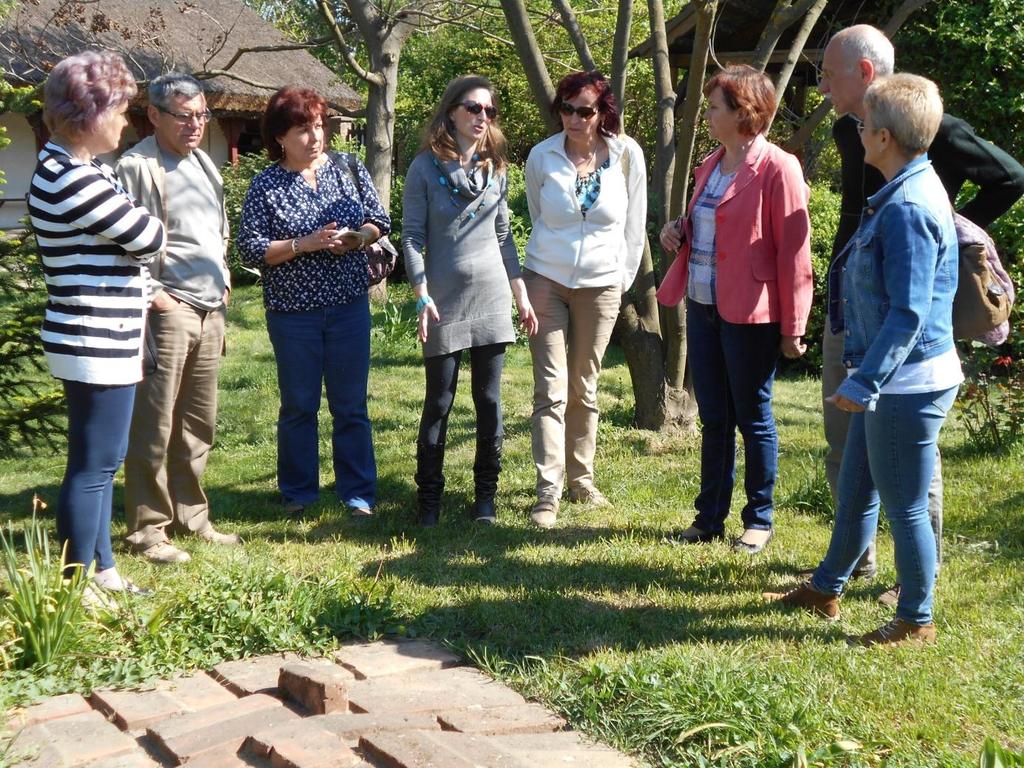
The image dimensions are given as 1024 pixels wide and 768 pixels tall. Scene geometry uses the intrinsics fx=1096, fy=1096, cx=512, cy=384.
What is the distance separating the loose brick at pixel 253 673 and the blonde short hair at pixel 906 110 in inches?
104

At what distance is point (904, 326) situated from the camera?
3.51 m

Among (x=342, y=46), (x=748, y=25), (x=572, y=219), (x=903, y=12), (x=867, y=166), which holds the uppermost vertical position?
(x=748, y=25)

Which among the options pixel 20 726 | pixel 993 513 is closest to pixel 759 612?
pixel 993 513

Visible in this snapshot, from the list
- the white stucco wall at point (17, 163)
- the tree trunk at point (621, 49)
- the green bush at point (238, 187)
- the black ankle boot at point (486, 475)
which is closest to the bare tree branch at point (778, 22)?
the tree trunk at point (621, 49)

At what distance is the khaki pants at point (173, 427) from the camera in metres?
4.92

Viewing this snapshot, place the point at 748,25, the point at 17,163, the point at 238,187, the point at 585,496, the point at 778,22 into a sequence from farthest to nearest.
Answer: the point at 17,163 → the point at 238,187 → the point at 748,25 → the point at 778,22 → the point at 585,496

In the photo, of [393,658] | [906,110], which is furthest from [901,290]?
[393,658]

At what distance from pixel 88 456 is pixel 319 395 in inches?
64.6

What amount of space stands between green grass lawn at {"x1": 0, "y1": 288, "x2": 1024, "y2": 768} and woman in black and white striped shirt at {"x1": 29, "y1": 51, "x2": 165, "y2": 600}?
0.54 metres

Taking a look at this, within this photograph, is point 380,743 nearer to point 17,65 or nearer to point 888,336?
point 888,336

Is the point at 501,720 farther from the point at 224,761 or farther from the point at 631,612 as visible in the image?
the point at 631,612

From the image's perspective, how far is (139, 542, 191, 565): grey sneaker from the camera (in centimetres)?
486

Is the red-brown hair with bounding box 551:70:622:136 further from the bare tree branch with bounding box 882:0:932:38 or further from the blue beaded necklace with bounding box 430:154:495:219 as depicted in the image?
the bare tree branch with bounding box 882:0:932:38

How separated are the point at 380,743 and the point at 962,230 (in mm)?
2621
